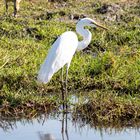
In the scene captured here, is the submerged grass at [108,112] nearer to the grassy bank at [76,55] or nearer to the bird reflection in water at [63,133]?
the bird reflection in water at [63,133]

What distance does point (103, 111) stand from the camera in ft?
28.7

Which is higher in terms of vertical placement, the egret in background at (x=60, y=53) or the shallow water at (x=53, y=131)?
the egret in background at (x=60, y=53)

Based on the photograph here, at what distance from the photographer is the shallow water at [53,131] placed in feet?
26.8

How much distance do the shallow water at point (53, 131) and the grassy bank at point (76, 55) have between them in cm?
39

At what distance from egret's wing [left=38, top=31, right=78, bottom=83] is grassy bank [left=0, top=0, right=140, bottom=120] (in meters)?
0.41

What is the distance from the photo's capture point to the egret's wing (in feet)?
29.4

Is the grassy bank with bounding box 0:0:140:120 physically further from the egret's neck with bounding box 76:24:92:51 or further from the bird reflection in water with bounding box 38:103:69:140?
the egret's neck with bounding box 76:24:92:51

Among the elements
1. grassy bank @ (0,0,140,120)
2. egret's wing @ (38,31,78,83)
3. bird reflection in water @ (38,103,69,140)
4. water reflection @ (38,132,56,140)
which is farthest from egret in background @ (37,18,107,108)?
water reflection @ (38,132,56,140)

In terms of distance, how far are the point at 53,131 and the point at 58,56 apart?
133cm

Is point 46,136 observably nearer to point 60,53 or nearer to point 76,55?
point 60,53

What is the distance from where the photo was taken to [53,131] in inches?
331

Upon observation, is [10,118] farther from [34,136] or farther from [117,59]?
[117,59]

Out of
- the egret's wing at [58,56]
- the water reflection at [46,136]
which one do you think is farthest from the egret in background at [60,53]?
the water reflection at [46,136]

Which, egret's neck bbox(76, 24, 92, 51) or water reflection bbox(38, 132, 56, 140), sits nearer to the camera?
water reflection bbox(38, 132, 56, 140)
